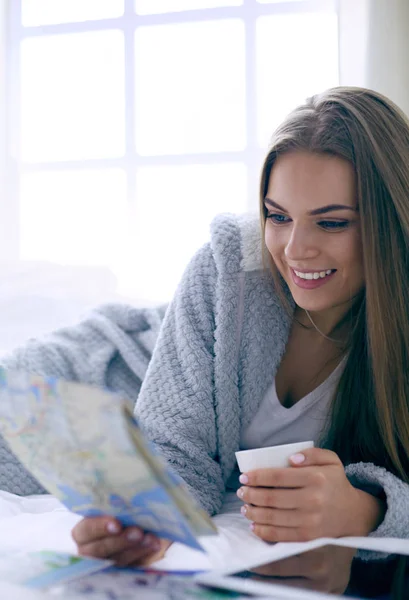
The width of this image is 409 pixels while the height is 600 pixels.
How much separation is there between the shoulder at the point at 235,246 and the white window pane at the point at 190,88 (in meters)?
1.23

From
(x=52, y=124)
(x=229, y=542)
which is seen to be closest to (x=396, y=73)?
(x=52, y=124)

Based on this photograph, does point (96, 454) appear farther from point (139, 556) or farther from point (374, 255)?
point (374, 255)

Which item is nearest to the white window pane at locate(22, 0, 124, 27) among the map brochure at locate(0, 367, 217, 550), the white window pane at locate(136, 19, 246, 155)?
the white window pane at locate(136, 19, 246, 155)

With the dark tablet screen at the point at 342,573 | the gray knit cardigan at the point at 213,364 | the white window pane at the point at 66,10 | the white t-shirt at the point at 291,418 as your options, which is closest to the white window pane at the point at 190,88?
the white window pane at the point at 66,10

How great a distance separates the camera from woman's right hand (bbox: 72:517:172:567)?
28.4 inches

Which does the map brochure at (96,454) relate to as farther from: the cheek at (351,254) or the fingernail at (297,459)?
the cheek at (351,254)

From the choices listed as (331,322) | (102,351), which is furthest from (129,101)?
(331,322)

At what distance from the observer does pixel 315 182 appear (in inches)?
44.8

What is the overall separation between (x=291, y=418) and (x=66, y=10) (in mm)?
2018

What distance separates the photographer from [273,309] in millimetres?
1362

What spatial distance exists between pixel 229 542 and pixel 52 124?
6.89ft

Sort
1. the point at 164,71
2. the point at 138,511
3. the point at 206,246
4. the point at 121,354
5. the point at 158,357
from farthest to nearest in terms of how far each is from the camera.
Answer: the point at 164,71, the point at 121,354, the point at 206,246, the point at 158,357, the point at 138,511

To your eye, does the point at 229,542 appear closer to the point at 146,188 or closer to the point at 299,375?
the point at 299,375

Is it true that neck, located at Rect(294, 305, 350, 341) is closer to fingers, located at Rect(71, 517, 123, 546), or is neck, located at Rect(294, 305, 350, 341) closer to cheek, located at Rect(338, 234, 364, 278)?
cheek, located at Rect(338, 234, 364, 278)
